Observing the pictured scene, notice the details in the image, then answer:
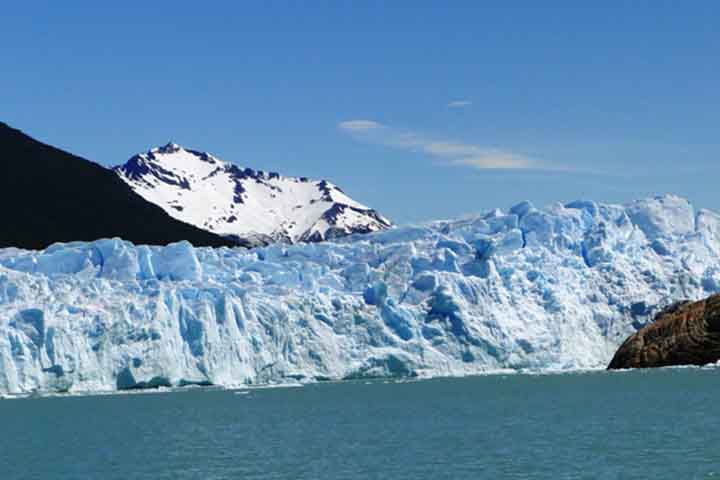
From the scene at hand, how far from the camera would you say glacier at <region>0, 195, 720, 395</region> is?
1961 inches

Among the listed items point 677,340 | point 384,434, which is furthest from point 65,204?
point 384,434

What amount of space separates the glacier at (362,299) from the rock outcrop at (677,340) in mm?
1978

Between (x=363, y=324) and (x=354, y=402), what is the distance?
10423 millimetres

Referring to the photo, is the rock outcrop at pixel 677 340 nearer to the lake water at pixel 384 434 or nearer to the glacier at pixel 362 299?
the glacier at pixel 362 299

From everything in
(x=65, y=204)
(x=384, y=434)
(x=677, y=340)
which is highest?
(x=65, y=204)

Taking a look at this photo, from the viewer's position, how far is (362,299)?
5706 cm

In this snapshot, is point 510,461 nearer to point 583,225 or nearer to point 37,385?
point 37,385

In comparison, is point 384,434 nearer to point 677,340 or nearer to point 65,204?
point 677,340

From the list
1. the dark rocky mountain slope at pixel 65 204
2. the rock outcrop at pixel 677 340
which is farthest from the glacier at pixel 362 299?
the dark rocky mountain slope at pixel 65 204

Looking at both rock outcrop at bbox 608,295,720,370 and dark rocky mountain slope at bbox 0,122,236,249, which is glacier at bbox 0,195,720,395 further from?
dark rocky mountain slope at bbox 0,122,236,249

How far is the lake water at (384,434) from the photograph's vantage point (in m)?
24.5

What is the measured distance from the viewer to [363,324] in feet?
183

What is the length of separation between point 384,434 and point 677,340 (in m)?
31.9

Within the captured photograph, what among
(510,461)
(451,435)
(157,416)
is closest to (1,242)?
(157,416)
